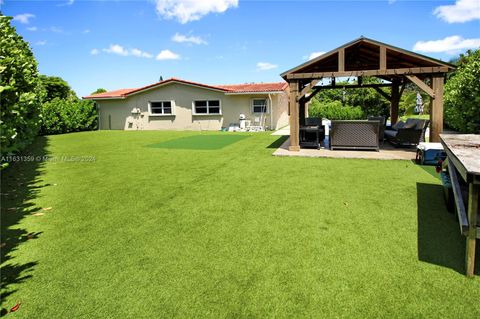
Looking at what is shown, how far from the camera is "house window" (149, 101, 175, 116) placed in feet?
74.3

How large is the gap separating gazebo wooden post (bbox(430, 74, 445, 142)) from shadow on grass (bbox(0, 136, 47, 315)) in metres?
9.80

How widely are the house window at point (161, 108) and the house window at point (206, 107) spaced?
1.95m

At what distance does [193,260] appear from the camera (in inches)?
128

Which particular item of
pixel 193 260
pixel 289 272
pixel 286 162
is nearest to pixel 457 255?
pixel 289 272

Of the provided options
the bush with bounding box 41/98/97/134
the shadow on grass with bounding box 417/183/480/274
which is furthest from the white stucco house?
the shadow on grass with bounding box 417/183/480/274

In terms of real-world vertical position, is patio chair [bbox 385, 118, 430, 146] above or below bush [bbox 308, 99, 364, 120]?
below

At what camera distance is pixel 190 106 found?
22000 millimetres

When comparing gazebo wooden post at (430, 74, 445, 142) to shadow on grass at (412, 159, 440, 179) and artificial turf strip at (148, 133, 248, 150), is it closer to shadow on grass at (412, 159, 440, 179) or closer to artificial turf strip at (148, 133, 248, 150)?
shadow on grass at (412, 159, 440, 179)

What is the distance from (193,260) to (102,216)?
218cm

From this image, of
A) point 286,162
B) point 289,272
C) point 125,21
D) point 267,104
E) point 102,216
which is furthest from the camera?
point 267,104

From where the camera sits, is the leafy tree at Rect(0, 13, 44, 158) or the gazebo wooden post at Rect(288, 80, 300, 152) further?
the gazebo wooden post at Rect(288, 80, 300, 152)

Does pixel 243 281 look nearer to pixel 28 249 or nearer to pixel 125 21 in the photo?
pixel 28 249

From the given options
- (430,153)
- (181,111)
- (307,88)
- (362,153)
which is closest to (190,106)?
(181,111)

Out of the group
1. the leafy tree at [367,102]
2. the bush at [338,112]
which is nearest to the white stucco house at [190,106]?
the bush at [338,112]
